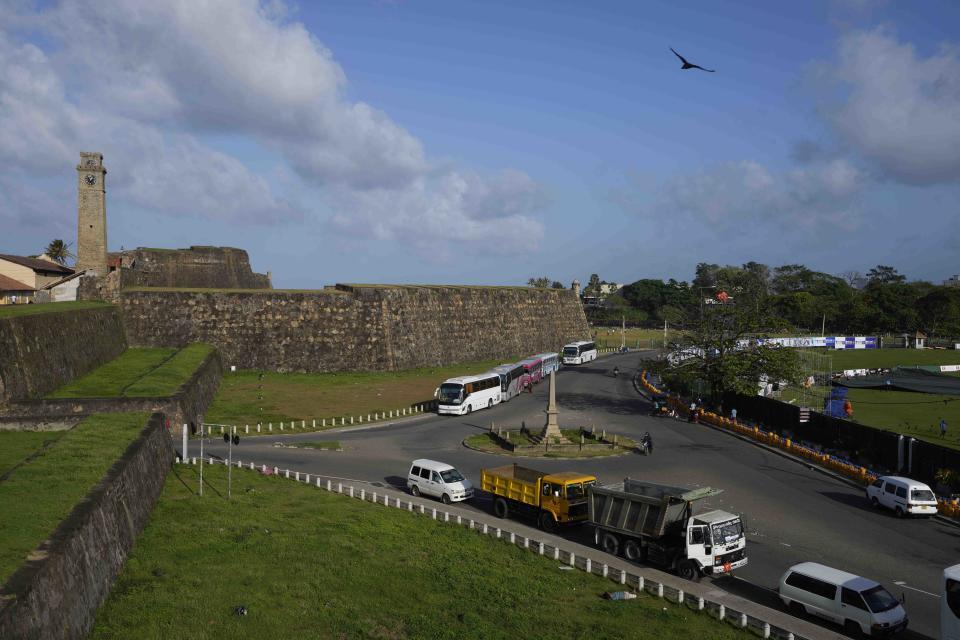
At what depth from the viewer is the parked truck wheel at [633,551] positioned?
17728mm

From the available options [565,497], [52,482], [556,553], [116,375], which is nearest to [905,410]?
[565,497]

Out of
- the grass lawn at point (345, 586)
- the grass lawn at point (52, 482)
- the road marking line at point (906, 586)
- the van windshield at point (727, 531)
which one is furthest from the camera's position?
the van windshield at point (727, 531)

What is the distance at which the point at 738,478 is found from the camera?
88.6ft

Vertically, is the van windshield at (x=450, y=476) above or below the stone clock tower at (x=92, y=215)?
below

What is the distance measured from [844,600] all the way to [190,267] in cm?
7183

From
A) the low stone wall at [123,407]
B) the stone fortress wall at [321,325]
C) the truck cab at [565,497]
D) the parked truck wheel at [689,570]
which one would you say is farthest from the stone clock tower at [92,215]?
the parked truck wheel at [689,570]

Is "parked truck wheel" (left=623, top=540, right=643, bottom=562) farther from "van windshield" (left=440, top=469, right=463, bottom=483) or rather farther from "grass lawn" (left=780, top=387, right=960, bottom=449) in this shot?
"grass lawn" (left=780, top=387, right=960, bottom=449)

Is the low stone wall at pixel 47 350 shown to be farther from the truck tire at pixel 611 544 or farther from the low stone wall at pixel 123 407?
the truck tire at pixel 611 544

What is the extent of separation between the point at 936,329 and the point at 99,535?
12349 cm

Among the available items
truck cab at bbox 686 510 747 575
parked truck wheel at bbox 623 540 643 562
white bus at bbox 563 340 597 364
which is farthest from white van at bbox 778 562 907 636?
white bus at bbox 563 340 597 364

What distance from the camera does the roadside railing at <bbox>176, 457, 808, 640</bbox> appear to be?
46.9 ft

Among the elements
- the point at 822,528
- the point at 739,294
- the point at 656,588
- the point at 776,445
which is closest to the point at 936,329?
the point at 739,294

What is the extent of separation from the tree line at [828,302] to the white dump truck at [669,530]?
59377mm

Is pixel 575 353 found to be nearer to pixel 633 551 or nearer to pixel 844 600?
pixel 633 551
